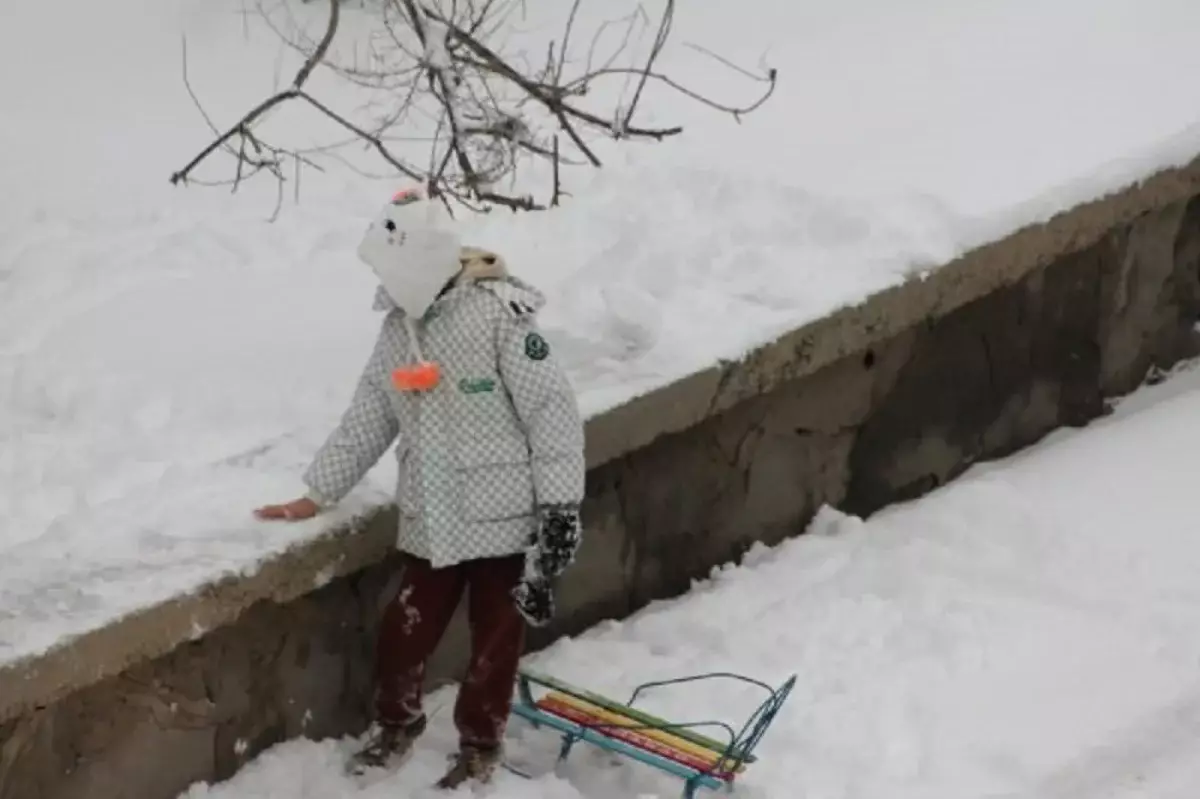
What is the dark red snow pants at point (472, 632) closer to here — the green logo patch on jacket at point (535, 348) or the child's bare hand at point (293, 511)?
the child's bare hand at point (293, 511)

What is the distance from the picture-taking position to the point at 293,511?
3.29 m

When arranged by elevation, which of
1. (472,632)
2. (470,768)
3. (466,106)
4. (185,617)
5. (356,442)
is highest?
(466,106)

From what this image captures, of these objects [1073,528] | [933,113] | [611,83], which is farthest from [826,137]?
[1073,528]

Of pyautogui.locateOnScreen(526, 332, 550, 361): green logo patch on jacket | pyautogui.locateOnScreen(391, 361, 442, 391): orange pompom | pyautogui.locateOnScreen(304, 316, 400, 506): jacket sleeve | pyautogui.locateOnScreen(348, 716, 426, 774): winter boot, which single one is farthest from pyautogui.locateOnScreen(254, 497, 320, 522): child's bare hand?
pyautogui.locateOnScreen(526, 332, 550, 361): green logo patch on jacket

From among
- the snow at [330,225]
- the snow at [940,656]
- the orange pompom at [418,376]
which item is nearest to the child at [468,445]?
the orange pompom at [418,376]

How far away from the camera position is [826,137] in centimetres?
564

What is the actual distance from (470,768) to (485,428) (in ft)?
2.33

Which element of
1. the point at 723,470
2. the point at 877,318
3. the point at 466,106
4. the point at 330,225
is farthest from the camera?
the point at 330,225

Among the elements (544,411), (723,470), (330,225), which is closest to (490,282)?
(544,411)

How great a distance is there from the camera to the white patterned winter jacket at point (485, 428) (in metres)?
3.11

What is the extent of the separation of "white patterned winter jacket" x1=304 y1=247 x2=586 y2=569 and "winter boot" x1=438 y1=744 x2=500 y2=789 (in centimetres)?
41

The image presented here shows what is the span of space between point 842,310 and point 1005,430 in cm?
92

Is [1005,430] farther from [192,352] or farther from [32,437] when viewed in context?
[32,437]

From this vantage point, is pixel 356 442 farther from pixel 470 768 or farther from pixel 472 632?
pixel 470 768
